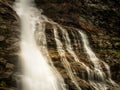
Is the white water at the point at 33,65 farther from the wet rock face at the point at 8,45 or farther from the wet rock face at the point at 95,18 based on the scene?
the wet rock face at the point at 95,18

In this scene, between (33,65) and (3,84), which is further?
(33,65)

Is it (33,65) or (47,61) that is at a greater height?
(47,61)

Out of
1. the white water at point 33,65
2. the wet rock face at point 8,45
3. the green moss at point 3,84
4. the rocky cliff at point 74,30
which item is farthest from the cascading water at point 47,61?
the green moss at point 3,84

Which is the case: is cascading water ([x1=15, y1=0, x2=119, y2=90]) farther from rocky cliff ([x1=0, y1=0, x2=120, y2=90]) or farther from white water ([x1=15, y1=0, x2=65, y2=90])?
rocky cliff ([x1=0, y1=0, x2=120, y2=90])

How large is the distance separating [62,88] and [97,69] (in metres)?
3.24

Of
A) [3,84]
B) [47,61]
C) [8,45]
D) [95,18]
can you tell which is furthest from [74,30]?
[3,84]

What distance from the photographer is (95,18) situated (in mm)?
23609

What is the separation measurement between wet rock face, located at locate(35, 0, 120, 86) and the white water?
2466 mm

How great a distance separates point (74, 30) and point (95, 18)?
3.78 meters

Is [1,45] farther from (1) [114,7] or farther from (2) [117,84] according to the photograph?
(1) [114,7]

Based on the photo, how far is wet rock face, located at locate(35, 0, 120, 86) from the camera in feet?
66.8

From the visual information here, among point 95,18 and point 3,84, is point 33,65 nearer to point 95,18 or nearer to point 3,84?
point 3,84

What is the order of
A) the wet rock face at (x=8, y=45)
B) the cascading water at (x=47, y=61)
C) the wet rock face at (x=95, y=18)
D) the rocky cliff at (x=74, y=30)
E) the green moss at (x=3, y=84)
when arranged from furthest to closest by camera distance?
the wet rock face at (x=95, y=18) → the rocky cliff at (x=74, y=30) → the cascading water at (x=47, y=61) → the wet rock face at (x=8, y=45) → the green moss at (x=3, y=84)

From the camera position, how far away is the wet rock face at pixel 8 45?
14.4 meters
